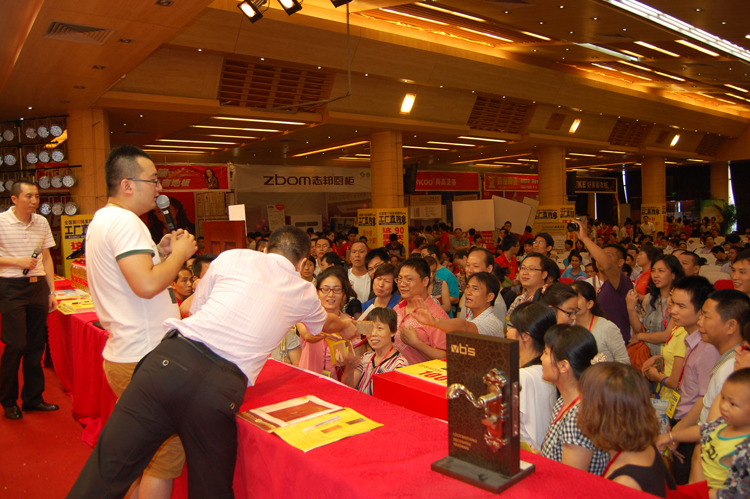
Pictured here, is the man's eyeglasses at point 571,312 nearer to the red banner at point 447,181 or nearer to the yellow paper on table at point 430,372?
the yellow paper on table at point 430,372

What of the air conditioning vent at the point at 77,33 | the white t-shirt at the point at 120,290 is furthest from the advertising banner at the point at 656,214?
the white t-shirt at the point at 120,290

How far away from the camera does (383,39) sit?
8.76 meters

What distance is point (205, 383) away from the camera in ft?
5.41

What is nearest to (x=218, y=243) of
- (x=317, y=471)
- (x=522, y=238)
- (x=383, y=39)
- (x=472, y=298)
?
(x=472, y=298)

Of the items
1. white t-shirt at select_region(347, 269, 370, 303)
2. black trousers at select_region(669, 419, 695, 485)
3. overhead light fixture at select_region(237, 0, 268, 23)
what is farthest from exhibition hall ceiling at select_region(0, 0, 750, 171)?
black trousers at select_region(669, 419, 695, 485)

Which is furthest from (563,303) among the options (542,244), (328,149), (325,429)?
(328,149)

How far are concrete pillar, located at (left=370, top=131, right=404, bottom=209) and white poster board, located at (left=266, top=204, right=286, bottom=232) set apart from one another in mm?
4074

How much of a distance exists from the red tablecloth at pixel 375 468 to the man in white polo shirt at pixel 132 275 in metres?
0.40

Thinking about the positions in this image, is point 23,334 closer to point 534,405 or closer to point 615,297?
point 534,405

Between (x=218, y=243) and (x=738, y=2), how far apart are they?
26.0 feet

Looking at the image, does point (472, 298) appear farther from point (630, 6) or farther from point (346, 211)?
point (346, 211)

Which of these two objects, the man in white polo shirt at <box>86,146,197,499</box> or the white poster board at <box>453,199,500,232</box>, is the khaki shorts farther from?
the white poster board at <box>453,199,500,232</box>

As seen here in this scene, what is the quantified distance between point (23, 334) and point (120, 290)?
2424 millimetres

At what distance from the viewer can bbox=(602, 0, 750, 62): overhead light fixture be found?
782 cm
